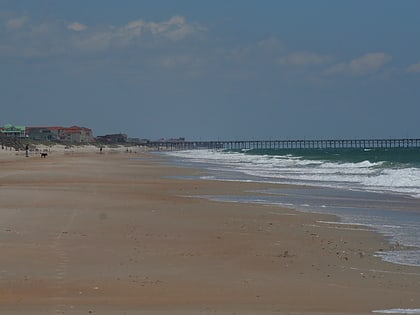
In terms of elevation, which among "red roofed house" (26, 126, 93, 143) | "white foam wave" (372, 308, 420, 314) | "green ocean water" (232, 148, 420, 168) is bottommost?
"green ocean water" (232, 148, 420, 168)

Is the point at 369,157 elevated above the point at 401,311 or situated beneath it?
situated beneath

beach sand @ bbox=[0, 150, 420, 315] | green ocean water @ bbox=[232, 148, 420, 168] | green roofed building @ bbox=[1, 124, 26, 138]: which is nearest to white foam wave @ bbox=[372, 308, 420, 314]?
beach sand @ bbox=[0, 150, 420, 315]

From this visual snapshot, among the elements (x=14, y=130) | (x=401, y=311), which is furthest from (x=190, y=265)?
(x=14, y=130)

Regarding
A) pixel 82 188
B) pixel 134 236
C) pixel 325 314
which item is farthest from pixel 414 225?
pixel 82 188

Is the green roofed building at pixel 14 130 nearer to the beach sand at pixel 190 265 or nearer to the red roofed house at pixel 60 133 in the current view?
the red roofed house at pixel 60 133

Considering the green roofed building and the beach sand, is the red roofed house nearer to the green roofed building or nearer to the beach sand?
the green roofed building

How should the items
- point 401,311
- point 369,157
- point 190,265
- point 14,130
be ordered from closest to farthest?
point 401,311, point 190,265, point 369,157, point 14,130

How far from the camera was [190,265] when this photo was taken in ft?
31.1

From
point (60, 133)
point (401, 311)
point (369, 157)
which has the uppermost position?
point (60, 133)

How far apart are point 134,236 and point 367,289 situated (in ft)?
17.0

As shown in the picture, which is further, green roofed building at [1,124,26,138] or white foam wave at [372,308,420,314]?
green roofed building at [1,124,26,138]

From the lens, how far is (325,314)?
6852 millimetres

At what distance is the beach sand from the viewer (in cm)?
726

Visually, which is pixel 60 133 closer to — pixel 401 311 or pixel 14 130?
pixel 14 130
